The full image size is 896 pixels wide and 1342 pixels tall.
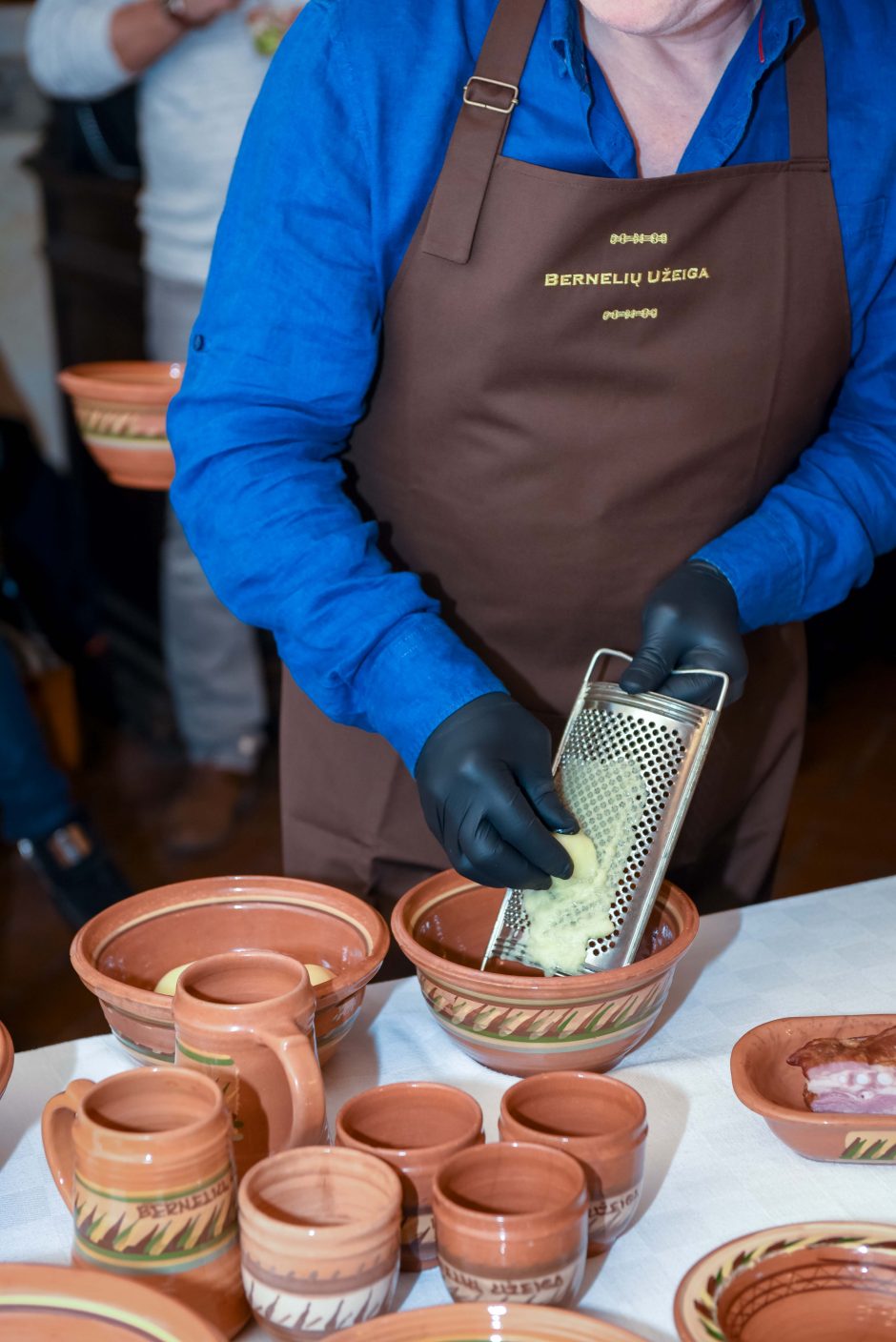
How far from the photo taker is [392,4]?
1.27 m

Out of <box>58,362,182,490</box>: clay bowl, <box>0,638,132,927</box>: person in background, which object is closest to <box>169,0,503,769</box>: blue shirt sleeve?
<box>58,362,182,490</box>: clay bowl

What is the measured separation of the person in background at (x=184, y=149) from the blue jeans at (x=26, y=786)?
478 mm

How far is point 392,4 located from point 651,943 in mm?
831

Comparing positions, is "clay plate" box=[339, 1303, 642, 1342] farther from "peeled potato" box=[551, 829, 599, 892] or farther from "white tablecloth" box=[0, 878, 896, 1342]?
"peeled potato" box=[551, 829, 599, 892]

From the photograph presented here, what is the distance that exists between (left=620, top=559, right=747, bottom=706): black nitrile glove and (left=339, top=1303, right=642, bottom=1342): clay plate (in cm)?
55

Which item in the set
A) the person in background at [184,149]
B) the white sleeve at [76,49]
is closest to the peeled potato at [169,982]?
the person in background at [184,149]

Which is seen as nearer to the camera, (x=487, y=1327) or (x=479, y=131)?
(x=487, y=1327)

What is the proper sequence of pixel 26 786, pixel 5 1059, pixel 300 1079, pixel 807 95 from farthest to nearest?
1. pixel 26 786
2. pixel 807 95
3. pixel 5 1059
4. pixel 300 1079

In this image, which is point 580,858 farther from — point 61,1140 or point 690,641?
point 61,1140

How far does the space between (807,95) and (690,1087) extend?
2.97 feet

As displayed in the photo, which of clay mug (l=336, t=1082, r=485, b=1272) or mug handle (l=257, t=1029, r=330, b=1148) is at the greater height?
mug handle (l=257, t=1029, r=330, b=1148)

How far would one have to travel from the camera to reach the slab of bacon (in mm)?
1041

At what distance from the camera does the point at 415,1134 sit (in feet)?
3.14

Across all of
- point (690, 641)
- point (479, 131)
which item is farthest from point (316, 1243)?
point (479, 131)
